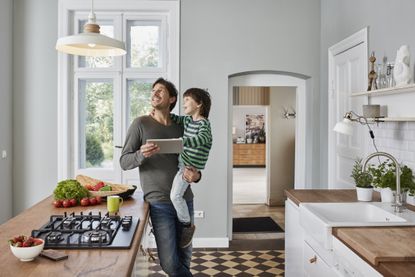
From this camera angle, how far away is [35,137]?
16.8 feet

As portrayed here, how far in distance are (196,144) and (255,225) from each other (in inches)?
142

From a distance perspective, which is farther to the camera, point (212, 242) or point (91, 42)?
point (212, 242)

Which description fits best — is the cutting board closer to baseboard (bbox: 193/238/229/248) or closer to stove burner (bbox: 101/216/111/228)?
stove burner (bbox: 101/216/111/228)

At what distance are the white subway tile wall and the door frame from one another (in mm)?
1798

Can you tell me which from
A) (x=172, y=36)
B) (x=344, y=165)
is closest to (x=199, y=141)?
(x=344, y=165)

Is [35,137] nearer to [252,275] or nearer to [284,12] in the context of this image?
[252,275]

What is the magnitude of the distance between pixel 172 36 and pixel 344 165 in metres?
2.51

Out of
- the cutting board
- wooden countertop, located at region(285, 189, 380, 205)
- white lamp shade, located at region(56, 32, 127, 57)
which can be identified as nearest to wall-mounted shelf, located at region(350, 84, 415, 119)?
wooden countertop, located at region(285, 189, 380, 205)

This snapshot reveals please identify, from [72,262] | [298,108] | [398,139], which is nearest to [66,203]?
[72,262]

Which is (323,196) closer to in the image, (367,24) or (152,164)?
(152,164)

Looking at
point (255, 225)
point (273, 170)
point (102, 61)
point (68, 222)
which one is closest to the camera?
point (68, 222)

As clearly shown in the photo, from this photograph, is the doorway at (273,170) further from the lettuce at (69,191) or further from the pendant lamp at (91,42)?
the pendant lamp at (91,42)

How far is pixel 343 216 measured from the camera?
2918 mm

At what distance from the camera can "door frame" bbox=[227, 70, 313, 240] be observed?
5.30m
